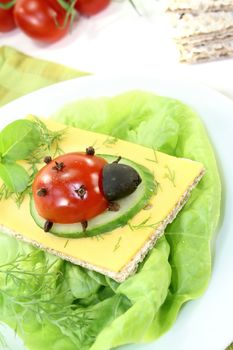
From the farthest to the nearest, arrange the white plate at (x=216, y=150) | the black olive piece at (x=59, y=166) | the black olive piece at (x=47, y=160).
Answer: the black olive piece at (x=47, y=160) < the black olive piece at (x=59, y=166) < the white plate at (x=216, y=150)

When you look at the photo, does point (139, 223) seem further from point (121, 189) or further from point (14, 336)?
point (14, 336)

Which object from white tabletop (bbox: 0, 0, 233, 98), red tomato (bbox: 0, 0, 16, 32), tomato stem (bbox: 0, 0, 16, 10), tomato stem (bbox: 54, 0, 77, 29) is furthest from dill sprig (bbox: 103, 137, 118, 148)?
red tomato (bbox: 0, 0, 16, 32)

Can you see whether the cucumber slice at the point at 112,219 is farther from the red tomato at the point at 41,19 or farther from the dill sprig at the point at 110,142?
the red tomato at the point at 41,19

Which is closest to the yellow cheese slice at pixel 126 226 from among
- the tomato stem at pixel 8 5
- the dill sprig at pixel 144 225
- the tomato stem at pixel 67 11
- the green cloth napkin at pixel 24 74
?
the dill sprig at pixel 144 225

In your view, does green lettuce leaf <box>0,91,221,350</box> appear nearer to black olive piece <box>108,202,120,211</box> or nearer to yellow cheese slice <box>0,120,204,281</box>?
yellow cheese slice <box>0,120,204,281</box>

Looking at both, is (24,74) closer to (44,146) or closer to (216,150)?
(44,146)
